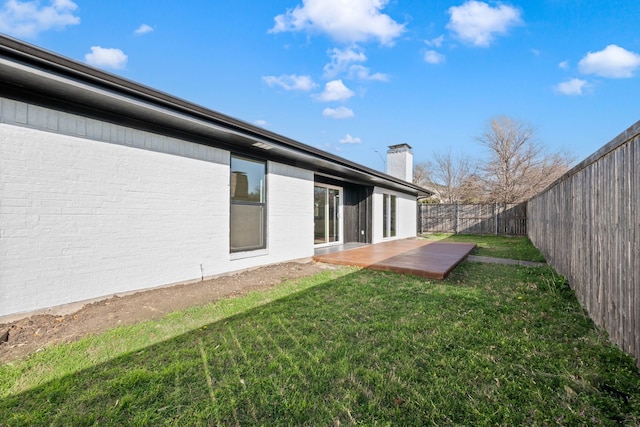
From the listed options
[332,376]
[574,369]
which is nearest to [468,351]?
[574,369]

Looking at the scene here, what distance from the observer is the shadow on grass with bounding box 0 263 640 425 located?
1683 mm

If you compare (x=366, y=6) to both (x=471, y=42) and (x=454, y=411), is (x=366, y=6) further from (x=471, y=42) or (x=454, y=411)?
(x=454, y=411)

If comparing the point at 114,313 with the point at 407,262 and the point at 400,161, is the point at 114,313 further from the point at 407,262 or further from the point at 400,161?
the point at 400,161

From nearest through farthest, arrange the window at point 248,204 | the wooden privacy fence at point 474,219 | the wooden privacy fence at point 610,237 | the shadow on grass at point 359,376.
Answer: the shadow on grass at point 359,376, the wooden privacy fence at point 610,237, the window at point 248,204, the wooden privacy fence at point 474,219

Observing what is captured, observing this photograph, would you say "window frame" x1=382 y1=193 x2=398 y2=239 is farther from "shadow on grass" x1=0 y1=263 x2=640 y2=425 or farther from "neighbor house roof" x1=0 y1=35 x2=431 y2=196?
"shadow on grass" x1=0 y1=263 x2=640 y2=425

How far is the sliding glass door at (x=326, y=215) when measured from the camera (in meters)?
8.81

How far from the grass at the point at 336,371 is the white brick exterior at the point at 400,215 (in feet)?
23.1

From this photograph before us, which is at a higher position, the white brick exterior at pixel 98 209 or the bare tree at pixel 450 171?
the bare tree at pixel 450 171

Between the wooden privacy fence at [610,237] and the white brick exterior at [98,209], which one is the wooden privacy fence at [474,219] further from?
the white brick exterior at [98,209]

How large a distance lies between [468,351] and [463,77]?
39.3ft

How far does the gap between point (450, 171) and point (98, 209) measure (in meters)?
30.5

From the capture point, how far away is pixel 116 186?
382cm

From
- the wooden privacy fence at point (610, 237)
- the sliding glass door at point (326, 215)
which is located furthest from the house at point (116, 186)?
the wooden privacy fence at point (610, 237)

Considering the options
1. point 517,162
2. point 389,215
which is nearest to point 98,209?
point 389,215
